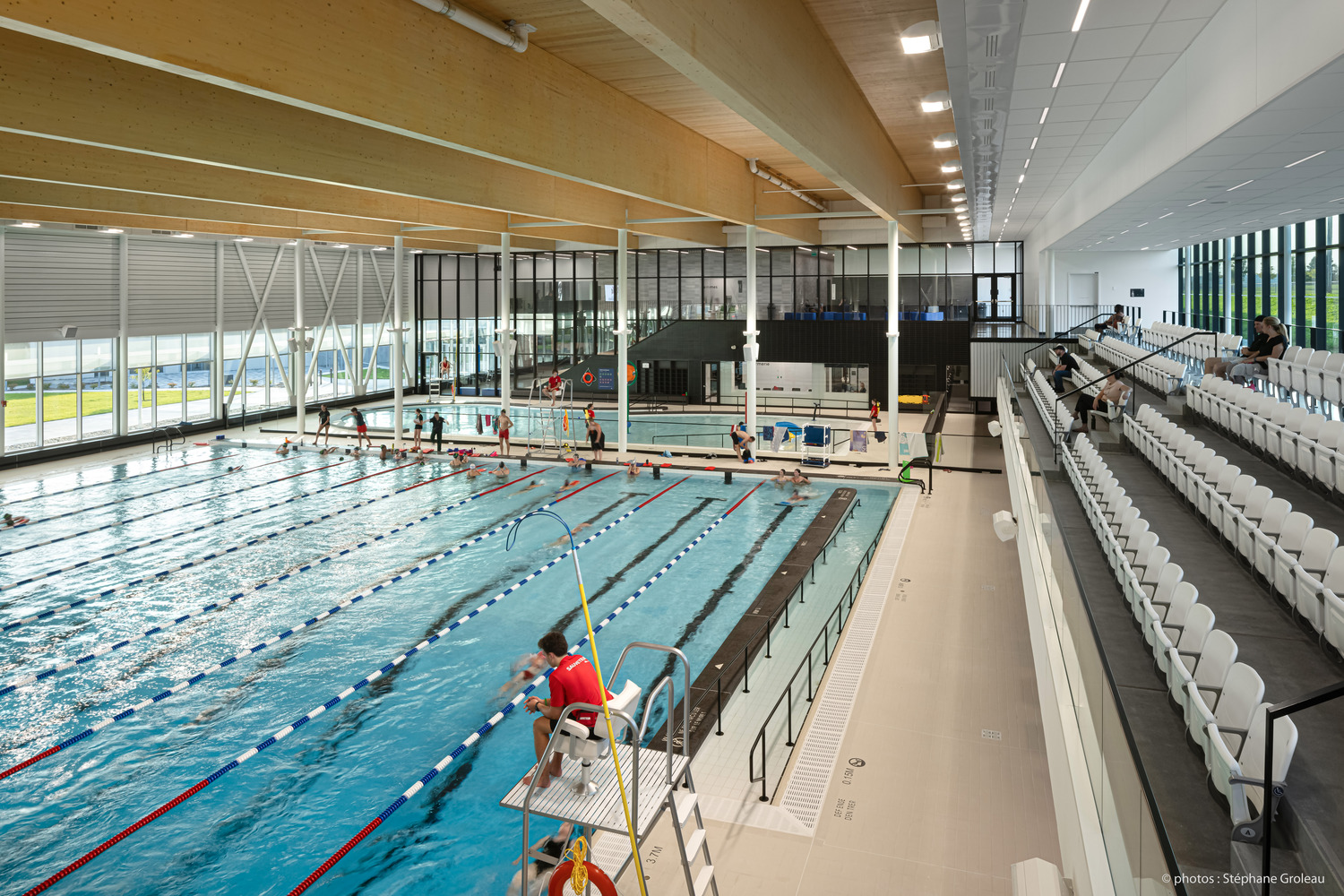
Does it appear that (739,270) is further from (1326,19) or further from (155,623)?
(1326,19)

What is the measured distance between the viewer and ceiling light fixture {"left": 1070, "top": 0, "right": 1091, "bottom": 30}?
6632mm

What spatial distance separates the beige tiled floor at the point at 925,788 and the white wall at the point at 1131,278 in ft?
77.2

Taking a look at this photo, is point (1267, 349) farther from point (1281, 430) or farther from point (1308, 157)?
point (1281, 430)

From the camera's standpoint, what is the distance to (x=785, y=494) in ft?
63.1

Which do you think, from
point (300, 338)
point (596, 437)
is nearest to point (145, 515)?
point (300, 338)

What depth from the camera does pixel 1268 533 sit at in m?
6.71

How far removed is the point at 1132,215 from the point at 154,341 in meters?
27.2

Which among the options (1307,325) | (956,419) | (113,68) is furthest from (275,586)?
(956,419)

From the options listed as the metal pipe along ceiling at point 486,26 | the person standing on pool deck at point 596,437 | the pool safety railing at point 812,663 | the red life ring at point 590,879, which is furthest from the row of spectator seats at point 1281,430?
the person standing on pool deck at point 596,437

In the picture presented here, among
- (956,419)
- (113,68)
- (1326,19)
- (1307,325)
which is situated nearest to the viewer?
(1326,19)

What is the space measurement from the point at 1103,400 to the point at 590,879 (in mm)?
11739

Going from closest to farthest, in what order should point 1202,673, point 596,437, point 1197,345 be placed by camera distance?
point 1202,673, point 1197,345, point 596,437

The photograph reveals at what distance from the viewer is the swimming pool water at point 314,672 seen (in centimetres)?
668

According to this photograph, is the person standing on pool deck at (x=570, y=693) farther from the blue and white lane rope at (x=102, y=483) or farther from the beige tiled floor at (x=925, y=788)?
the blue and white lane rope at (x=102, y=483)
